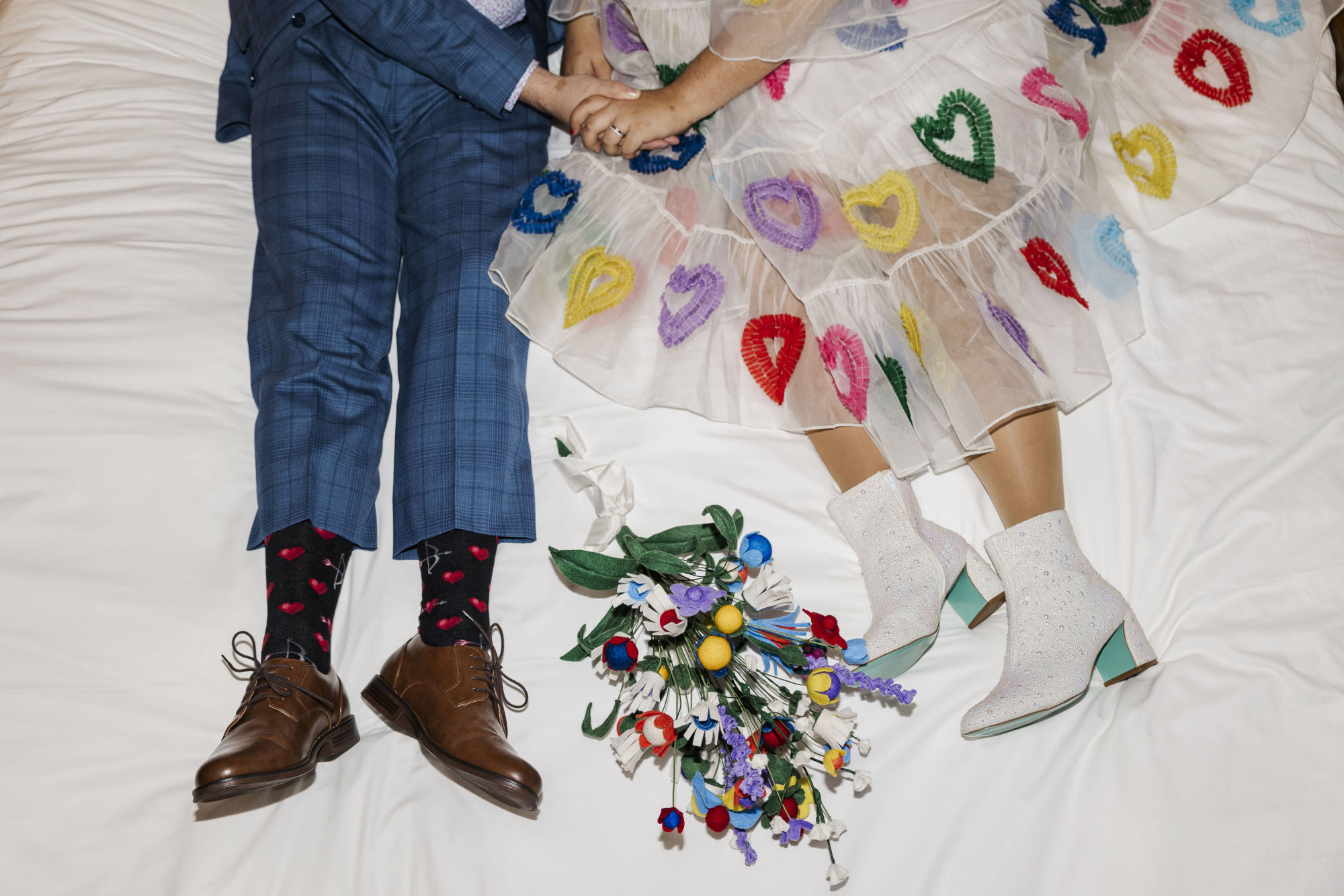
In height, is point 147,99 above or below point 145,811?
above

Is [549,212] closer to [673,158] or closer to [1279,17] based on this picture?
[673,158]

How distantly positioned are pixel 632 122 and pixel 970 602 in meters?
0.71

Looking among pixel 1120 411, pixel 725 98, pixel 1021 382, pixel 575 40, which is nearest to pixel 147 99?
pixel 575 40

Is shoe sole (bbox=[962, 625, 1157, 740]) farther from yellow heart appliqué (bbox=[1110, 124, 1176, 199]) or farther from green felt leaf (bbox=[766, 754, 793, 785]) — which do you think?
yellow heart appliqué (bbox=[1110, 124, 1176, 199])

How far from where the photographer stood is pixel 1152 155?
117 centimetres

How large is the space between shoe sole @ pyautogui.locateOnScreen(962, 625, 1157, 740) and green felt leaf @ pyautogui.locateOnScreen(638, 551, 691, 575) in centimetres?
35

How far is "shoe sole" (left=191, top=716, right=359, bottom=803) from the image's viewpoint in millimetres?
863

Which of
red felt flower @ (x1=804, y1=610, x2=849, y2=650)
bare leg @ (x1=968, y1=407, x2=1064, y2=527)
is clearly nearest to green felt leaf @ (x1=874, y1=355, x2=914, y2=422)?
bare leg @ (x1=968, y1=407, x2=1064, y2=527)

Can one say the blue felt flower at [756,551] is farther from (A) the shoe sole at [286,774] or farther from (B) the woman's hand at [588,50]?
(B) the woman's hand at [588,50]

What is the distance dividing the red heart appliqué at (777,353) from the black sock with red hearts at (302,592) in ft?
1.81

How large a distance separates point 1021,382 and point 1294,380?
1.29 ft

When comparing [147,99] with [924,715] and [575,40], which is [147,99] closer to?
[575,40]

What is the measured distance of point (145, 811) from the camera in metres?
0.93

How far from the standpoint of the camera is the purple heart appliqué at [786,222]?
3.43 feet
